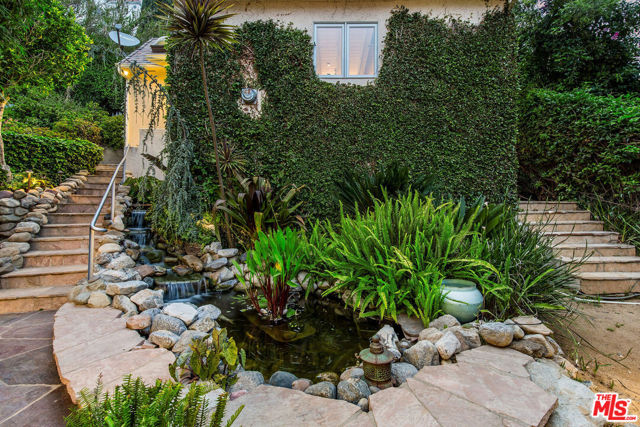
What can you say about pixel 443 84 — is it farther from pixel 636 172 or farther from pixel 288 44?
pixel 636 172

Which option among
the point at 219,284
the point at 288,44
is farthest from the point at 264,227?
the point at 288,44

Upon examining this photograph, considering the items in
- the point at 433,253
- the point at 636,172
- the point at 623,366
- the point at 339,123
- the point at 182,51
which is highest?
the point at 182,51

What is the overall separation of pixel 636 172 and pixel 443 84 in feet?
11.3

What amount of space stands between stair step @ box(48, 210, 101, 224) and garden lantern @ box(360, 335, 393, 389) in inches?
185

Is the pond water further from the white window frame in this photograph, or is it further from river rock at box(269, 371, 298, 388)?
the white window frame

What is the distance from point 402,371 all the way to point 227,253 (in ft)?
10.1

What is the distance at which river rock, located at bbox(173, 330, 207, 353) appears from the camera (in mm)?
2013

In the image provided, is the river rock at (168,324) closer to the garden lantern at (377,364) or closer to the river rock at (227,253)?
the garden lantern at (377,364)

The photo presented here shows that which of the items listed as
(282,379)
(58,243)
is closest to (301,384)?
(282,379)

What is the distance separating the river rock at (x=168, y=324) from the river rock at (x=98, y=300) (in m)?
0.65

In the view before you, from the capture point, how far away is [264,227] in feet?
14.0

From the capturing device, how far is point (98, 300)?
2643 millimetres

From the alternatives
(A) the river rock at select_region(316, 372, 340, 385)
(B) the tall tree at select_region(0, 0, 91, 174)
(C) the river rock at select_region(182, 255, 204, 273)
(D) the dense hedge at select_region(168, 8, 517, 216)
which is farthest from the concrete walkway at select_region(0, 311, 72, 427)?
(B) the tall tree at select_region(0, 0, 91, 174)

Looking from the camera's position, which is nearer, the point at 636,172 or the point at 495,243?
the point at 495,243
